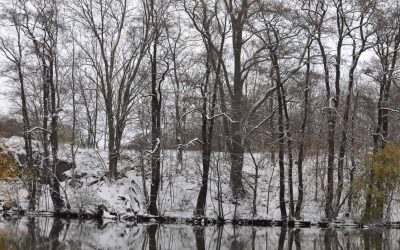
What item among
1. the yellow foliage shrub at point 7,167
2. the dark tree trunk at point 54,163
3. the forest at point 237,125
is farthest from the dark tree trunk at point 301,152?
the yellow foliage shrub at point 7,167

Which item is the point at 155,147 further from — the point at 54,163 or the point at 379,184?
the point at 379,184

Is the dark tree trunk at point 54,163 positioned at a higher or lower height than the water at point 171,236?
higher

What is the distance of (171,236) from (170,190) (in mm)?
9332

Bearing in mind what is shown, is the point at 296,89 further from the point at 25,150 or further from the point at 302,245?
the point at 25,150

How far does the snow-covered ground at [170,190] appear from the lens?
33062 mm

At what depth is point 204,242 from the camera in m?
23.1

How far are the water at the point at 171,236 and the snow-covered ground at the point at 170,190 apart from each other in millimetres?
2432

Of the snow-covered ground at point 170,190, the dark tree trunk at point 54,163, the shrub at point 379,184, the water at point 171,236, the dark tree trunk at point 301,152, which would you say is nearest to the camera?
the water at point 171,236

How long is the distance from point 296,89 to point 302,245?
650 inches

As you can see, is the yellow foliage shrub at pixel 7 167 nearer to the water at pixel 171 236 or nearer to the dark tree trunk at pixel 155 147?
the water at pixel 171 236

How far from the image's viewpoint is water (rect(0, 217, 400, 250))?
70.3ft

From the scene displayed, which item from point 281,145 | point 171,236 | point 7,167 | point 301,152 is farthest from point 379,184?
point 7,167

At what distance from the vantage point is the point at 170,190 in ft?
112

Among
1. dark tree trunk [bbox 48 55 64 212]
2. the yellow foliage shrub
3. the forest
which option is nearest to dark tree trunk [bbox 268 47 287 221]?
the forest
